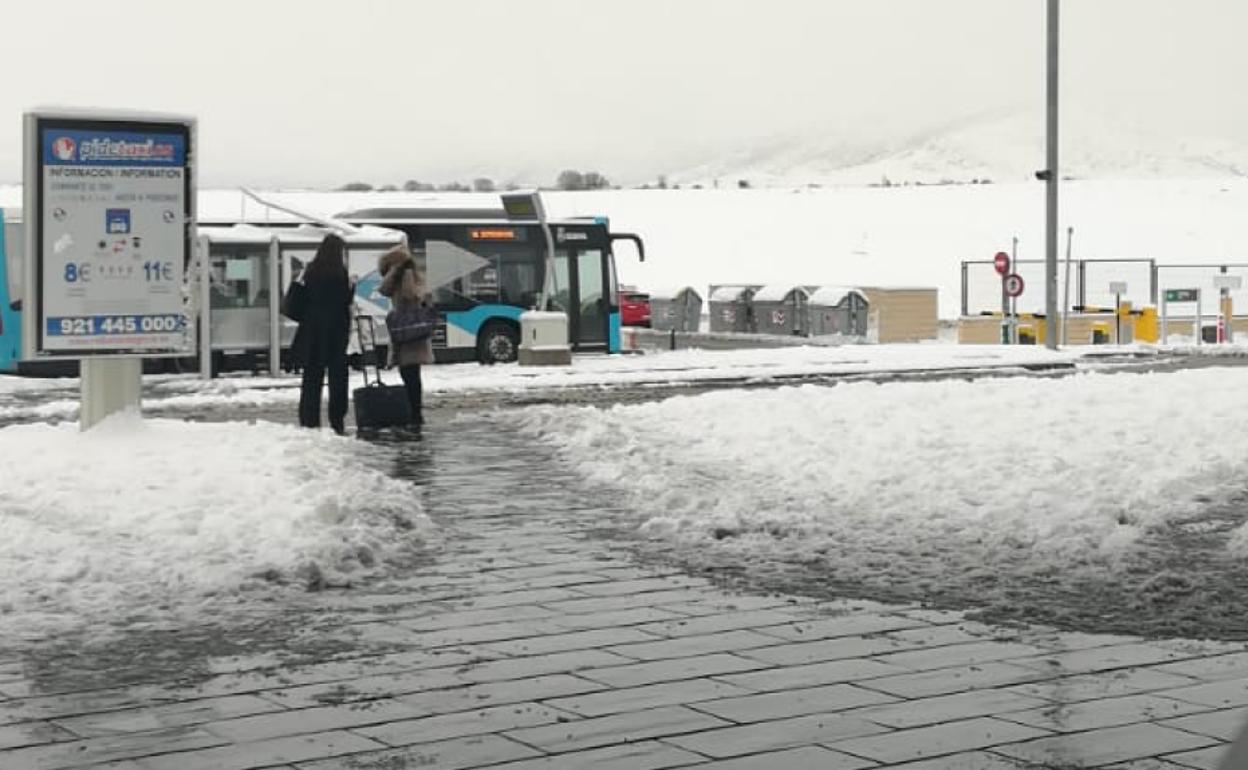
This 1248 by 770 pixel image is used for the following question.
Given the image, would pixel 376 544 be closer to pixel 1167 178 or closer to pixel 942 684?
pixel 942 684

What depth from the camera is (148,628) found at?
26.1 ft

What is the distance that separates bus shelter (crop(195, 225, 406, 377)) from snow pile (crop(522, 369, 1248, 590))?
11.5 metres

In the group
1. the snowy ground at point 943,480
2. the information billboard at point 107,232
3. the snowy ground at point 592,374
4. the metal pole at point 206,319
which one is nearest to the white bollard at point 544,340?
the snowy ground at point 592,374

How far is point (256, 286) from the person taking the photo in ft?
102

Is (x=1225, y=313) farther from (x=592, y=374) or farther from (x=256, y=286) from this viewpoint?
(x=256, y=286)

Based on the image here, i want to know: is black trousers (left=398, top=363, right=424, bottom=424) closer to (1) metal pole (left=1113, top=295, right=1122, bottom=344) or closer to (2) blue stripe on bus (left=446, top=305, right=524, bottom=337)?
(2) blue stripe on bus (left=446, top=305, right=524, bottom=337)

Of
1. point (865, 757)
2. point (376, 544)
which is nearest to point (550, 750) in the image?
point (865, 757)

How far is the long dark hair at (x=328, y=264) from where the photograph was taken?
16922 mm

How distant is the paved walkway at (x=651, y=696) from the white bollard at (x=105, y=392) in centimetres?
541

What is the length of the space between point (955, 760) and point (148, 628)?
374 cm

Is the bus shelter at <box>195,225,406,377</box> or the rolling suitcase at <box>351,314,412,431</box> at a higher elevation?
the bus shelter at <box>195,225,406,377</box>

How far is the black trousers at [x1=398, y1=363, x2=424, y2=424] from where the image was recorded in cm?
1872

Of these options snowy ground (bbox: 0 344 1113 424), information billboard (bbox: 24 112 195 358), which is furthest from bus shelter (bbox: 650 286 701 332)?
information billboard (bbox: 24 112 195 358)

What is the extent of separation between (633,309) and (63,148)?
39.3 metres
